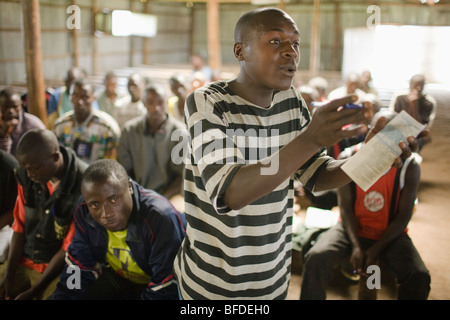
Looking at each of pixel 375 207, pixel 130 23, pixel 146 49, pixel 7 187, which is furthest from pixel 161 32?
pixel 375 207

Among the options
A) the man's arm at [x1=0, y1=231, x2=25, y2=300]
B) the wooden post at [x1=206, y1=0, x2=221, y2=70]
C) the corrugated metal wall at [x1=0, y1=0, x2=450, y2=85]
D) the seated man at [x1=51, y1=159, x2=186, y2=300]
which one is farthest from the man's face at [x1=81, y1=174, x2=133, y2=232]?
the corrugated metal wall at [x1=0, y1=0, x2=450, y2=85]

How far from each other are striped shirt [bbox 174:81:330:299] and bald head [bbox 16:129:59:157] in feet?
4.59

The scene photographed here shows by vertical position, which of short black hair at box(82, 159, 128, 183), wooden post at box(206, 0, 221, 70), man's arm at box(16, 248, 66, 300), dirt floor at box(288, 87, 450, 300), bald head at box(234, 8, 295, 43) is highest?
wooden post at box(206, 0, 221, 70)

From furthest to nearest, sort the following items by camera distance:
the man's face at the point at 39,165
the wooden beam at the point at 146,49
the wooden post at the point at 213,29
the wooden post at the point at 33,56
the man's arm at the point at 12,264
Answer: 1. the wooden beam at the point at 146,49
2. the wooden post at the point at 213,29
3. the wooden post at the point at 33,56
4. the man's arm at the point at 12,264
5. the man's face at the point at 39,165

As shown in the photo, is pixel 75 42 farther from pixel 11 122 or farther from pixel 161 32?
pixel 11 122

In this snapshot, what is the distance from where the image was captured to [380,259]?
104 inches

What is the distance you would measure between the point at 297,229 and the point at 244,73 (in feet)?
7.49

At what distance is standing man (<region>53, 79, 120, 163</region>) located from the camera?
3.83m

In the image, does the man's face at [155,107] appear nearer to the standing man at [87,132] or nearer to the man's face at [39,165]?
the standing man at [87,132]

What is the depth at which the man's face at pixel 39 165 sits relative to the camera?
7.85 ft

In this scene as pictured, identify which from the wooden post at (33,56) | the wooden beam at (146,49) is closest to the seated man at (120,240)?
the wooden post at (33,56)

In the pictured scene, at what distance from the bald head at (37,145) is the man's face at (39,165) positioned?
0.5 inches

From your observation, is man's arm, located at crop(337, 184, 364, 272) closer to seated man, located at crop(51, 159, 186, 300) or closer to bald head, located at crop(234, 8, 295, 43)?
seated man, located at crop(51, 159, 186, 300)

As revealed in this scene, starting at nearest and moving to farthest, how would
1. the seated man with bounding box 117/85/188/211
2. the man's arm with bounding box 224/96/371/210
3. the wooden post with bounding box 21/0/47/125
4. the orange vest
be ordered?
the man's arm with bounding box 224/96/371/210 < the orange vest < the seated man with bounding box 117/85/188/211 < the wooden post with bounding box 21/0/47/125
